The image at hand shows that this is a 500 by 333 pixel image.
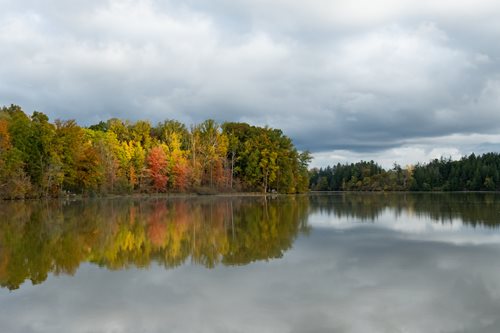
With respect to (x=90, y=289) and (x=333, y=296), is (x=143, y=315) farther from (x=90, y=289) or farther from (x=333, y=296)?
(x=333, y=296)

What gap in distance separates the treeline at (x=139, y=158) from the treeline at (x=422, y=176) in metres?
50.5

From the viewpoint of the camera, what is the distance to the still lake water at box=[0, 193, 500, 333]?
756 cm

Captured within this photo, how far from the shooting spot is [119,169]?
233 feet

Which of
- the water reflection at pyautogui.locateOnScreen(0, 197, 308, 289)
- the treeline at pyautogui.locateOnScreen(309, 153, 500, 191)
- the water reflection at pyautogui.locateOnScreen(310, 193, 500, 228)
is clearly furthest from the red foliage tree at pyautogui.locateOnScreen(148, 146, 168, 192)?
the treeline at pyautogui.locateOnScreen(309, 153, 500, 191)

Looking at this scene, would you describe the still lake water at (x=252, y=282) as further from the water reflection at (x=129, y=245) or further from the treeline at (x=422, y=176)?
the treeline at (x=422, y=176)

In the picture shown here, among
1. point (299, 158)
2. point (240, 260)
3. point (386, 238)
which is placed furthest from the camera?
point (299, 158)

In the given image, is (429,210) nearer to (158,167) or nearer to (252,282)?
(252,282)

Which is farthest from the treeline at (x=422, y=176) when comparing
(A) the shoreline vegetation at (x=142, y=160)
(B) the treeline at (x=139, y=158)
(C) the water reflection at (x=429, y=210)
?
(C) the water reflection at (x=429, y=210)

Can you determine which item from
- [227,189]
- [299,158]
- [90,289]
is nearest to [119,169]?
[227,189]

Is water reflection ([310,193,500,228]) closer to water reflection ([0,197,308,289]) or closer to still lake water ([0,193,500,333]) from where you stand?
still lake water ([0,193,500,333])

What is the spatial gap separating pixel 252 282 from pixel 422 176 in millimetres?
139106

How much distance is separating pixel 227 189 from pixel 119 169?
64.2 feet

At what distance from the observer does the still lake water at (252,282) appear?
756 cm

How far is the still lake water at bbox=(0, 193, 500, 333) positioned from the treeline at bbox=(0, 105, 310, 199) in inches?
1630
